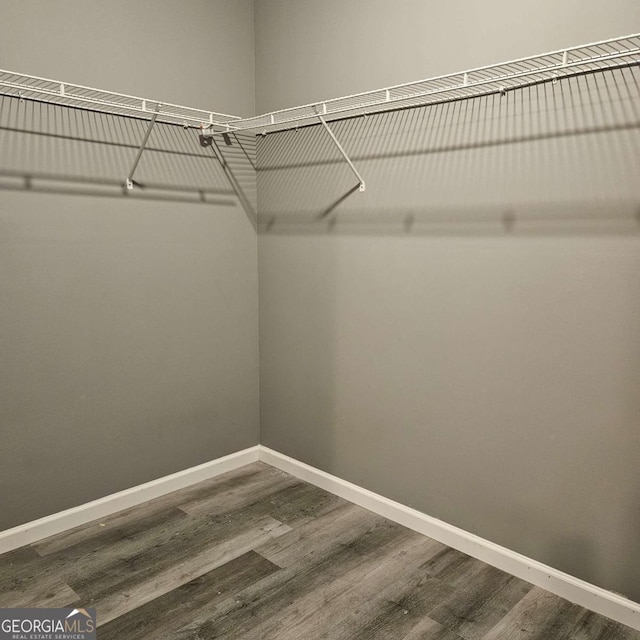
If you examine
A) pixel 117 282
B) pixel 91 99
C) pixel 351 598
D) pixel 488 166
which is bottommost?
pixel 351 598

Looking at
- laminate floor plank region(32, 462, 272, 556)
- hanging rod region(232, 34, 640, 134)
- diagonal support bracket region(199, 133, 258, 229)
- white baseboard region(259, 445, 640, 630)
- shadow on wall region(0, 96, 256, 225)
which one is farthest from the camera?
diagonal support bracket region(199, 133, 258, 229)

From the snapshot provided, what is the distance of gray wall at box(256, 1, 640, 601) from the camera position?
1709 millimetres

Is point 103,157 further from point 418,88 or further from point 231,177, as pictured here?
point 418,88

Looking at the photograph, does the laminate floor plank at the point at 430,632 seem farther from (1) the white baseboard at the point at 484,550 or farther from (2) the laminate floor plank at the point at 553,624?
(1) the white baseboard at the point at 484,550

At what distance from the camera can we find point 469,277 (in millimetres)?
2016

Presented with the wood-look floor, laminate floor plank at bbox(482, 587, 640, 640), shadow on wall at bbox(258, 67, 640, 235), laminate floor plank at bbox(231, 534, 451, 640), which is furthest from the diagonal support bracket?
laminate floor plank at bbox(482, 587, 640, 640)

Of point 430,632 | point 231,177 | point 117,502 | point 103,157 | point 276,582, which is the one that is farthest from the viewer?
point 231,177

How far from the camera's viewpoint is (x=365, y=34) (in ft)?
7.35

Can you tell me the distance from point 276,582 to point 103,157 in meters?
1.71

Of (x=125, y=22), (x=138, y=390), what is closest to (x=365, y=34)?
(x=125, y=22)

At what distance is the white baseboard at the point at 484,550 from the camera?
1766 mm

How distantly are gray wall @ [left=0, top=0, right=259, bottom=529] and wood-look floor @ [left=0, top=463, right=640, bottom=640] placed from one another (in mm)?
291

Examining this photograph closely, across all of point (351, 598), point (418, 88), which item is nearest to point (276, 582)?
point (351, 598)

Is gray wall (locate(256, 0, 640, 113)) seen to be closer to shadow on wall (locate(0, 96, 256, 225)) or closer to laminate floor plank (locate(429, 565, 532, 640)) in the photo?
shadow on wall (locate(0, 96, 256, 225))
